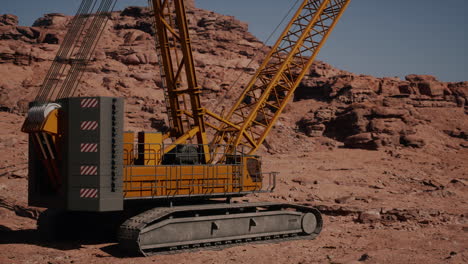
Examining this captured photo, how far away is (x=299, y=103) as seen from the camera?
145 feet

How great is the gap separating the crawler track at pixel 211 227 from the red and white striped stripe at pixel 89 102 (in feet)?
8.38

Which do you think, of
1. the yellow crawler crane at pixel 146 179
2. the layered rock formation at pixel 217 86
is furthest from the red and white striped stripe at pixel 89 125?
the layered rock formation at pixel 217 86

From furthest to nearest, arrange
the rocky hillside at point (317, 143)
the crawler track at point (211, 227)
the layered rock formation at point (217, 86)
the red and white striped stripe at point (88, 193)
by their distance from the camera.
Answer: the layered rock formation at point (217, 86)
the rocky hillside at point (317, 143)
the crawler track at point (211, 227)
the red and white striped stripe at point (88, 193)

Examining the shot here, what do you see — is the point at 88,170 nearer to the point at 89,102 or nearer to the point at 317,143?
the point at 89,102

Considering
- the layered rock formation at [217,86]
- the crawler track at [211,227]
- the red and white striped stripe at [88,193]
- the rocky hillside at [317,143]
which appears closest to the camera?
the red and white striped stripe at [88,193]

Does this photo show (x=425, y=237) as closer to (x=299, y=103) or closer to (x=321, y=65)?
(x=299, y=103)

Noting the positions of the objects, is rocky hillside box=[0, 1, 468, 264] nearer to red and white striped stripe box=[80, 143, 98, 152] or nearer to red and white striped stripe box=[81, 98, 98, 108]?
red and white striped stripe box=[80, 143, 98, 152]

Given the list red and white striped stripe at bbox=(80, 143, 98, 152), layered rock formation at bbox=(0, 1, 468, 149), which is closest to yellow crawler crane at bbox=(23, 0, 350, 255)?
red and white striped stripe at bbox=(80, 143, 98, 152)

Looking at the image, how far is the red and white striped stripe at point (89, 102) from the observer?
33.2 ft

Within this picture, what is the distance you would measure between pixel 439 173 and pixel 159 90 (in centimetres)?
2095

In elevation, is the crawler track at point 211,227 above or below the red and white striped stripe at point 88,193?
below

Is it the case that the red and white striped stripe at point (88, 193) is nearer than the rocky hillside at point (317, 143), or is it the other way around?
the red and white striped stripe at point (88, 193)

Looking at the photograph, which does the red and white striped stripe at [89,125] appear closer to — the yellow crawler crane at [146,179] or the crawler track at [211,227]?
the yellow crawler crane at [146,179]

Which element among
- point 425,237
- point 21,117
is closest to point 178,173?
point 425,237
